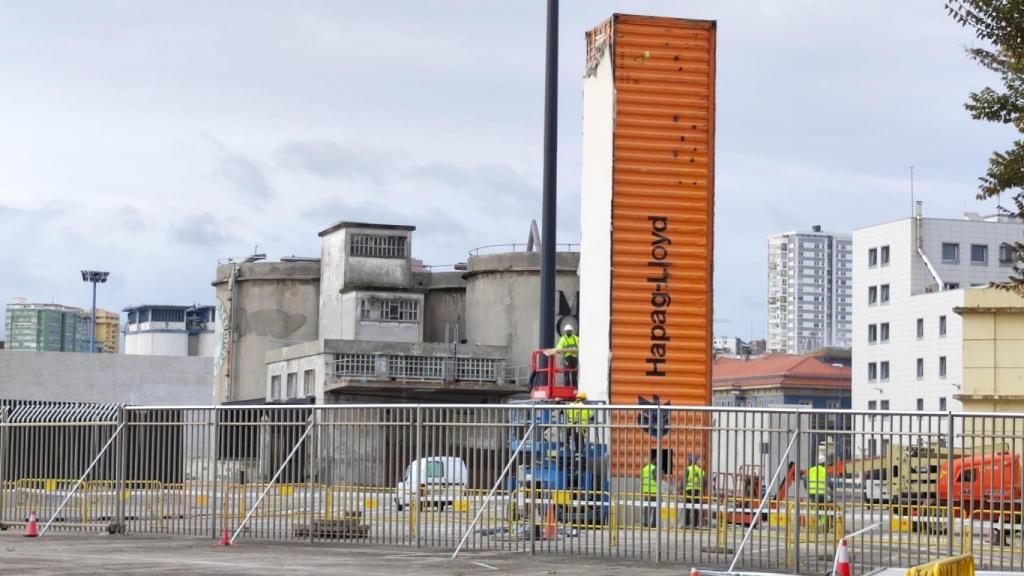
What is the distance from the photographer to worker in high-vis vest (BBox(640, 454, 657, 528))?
19.6 metres

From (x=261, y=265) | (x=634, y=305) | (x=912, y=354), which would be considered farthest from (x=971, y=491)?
(x=912, y=354)

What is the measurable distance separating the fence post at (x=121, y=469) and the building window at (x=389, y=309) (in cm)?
4773

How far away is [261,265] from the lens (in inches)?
3022

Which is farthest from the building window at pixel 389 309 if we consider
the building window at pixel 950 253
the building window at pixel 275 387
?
the building window at pixel 950 253

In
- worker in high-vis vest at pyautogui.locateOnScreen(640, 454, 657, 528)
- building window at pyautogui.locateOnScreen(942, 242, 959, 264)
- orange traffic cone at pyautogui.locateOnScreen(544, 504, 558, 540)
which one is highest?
building window at pyautogui.locateOnScreen(942, 242, 959, 264)

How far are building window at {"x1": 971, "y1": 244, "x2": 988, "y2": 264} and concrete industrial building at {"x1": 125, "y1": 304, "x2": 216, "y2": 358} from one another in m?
52.9

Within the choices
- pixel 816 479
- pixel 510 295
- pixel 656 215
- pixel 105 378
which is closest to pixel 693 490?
pixel 816 479

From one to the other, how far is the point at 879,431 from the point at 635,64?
10447 mm

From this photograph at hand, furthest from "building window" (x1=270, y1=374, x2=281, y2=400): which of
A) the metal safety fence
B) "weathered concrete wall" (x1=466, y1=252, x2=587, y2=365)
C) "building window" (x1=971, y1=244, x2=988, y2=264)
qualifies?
"building window" (x1=971, y1=244, x2=988, y2=264)

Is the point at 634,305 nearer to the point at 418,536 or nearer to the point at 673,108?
the point at 673,108

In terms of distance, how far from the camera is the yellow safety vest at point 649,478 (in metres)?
19.6

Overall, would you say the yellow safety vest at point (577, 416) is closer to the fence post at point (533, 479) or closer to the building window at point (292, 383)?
the fence post at point (533, 479)

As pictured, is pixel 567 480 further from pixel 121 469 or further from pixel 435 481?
pixel 121 469

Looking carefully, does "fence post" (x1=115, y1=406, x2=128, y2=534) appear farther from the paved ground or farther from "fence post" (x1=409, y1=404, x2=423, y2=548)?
"fence post" (x1=409, y1=404, x2=423, y2=548)
